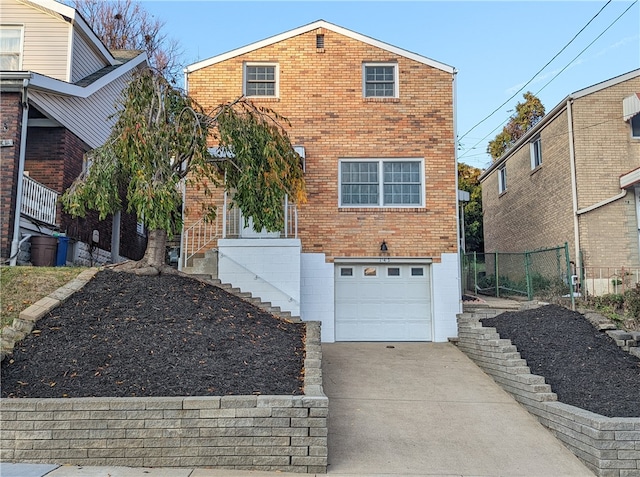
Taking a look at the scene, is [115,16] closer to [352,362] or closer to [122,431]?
[352,362]

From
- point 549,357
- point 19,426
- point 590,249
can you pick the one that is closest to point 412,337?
point 549,357

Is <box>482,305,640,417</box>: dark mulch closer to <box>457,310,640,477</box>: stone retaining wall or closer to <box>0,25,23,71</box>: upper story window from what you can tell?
<box>457,310,640,477</box>: stone retaining wall

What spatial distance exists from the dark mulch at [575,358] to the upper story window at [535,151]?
7256mm

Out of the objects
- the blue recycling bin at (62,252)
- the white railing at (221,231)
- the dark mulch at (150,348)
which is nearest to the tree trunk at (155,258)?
the dark mulch at (150,348)

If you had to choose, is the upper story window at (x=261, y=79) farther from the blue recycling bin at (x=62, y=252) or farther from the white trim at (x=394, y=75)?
the blue recycling bin at (x=62, y=252)

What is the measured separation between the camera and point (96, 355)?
6488 millimetres

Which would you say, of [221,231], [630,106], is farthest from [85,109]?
[630,106]

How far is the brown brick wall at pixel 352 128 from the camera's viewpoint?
1205cm

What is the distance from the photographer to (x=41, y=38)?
45.7 feet

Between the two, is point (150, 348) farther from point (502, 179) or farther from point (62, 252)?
point (502, 179)

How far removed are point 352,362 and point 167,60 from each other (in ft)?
81.6

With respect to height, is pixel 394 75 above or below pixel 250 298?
above

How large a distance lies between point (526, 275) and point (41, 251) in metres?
11.9

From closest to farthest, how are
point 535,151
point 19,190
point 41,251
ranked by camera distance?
point 19,190 < point 41,251 < point 535,151
